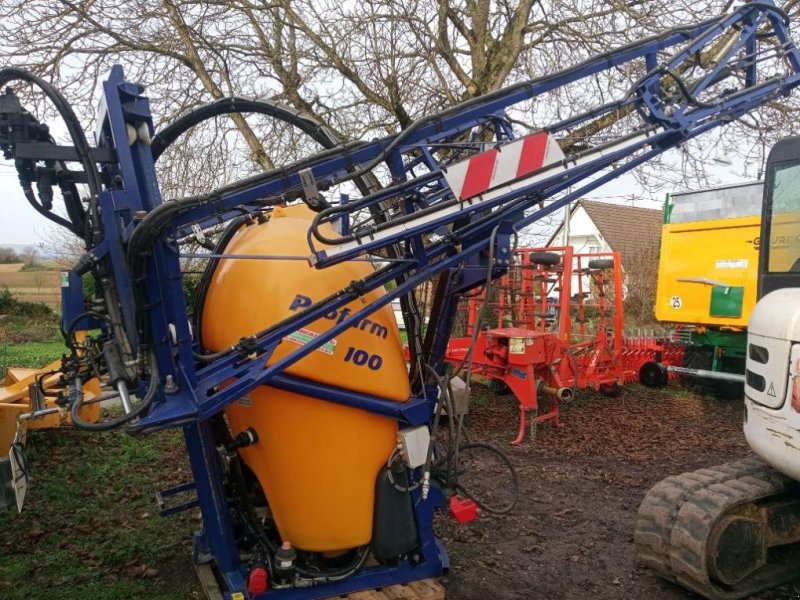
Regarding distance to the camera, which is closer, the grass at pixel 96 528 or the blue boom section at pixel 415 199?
the blue boom section at pixel 415 199

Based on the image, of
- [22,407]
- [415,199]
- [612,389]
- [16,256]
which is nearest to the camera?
[415,199]

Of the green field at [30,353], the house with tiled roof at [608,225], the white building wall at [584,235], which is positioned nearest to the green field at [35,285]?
the green field at [30,353]

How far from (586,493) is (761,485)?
1784 millimetres

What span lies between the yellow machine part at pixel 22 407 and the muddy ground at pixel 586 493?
8.47ft

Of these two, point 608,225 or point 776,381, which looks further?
point 608,225

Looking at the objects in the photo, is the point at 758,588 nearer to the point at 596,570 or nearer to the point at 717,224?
the point at 596,570

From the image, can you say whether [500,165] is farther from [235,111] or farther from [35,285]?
[35,285]

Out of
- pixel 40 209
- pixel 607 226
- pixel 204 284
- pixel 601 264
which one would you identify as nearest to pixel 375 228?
pixel 204 284

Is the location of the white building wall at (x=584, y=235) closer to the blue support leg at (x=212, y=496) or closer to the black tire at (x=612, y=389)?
the black tire at (x=612, y=389)

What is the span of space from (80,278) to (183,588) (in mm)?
1823

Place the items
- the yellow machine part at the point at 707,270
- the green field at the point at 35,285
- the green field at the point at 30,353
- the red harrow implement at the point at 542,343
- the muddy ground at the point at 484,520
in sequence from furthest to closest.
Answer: the green field at the point at 35,285 → the green field at the point at 30,353 → the yellow machine part at the point at 707,270 → the red harrow implement at the point at 542,343 → the muddy ground at the point at 484,520

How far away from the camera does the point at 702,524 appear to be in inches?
131

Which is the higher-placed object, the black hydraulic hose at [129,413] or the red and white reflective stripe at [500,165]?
the red and white reflective stripe at [500,165]

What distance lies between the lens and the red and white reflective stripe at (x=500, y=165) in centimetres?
276
